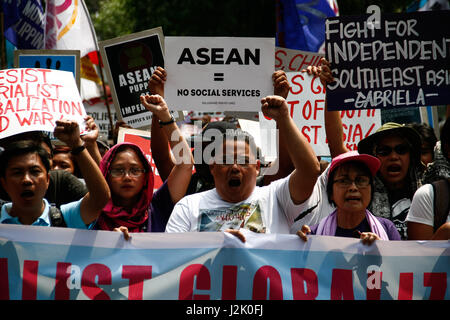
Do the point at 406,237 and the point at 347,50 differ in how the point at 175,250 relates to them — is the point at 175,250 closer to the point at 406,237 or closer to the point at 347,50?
the point at 406,237

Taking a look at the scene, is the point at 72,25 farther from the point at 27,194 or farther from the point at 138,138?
the point at 27,194

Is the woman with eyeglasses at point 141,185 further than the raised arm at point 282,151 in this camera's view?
No

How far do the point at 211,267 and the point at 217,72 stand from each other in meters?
1.60

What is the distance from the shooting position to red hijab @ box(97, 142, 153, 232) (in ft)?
13.5

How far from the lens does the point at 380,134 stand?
15.1ft

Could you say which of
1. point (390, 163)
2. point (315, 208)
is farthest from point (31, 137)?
point (390, 163)

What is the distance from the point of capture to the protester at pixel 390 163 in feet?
14.3

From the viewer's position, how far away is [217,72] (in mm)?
4742

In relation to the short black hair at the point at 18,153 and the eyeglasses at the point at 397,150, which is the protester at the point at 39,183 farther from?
the eyeglasses at the point at 397,150

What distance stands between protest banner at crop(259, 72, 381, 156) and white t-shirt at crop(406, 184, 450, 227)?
2.13 m

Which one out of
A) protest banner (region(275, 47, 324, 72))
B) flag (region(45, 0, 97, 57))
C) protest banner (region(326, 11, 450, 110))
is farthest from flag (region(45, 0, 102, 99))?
protest banner (region(326, 11, 450, 110))

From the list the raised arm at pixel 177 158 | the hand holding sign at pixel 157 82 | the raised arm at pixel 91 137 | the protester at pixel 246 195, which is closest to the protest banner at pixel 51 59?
the hand holding sign at pixel 157 82

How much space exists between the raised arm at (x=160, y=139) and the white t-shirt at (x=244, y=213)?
96 centimetres

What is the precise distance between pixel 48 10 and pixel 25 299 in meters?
5.11
